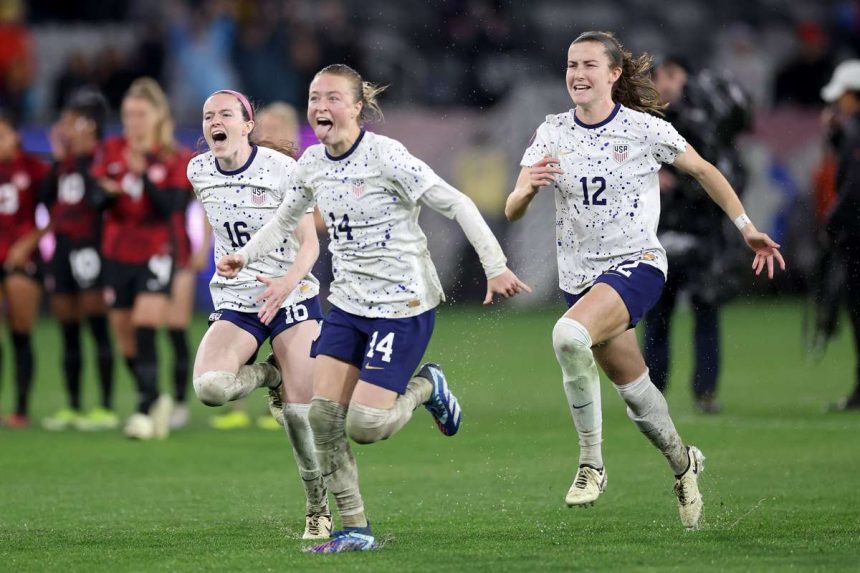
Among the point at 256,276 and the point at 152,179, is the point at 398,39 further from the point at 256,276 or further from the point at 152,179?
the point at 256,276

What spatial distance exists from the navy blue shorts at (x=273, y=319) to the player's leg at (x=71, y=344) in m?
5.36

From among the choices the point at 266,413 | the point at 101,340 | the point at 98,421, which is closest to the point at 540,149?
the point at 266,413

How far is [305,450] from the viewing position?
23.9 feet

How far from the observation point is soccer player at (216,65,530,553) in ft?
22.0

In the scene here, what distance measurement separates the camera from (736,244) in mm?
12922

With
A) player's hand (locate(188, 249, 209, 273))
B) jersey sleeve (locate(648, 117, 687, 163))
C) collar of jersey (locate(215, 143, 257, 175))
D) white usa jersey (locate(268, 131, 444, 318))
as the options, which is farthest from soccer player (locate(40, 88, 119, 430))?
jersey sleeve (locate(648, 117, 687, 163))

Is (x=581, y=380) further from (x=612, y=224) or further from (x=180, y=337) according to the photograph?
(x=180, y=337)

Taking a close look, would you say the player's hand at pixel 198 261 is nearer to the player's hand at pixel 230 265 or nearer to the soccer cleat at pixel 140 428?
the soccer cleat at pixel 140 428

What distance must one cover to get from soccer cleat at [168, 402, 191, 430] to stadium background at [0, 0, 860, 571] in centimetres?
18

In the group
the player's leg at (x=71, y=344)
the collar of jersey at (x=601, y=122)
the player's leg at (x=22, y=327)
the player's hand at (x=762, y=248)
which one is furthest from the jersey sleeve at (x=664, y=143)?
the player's leg at (x=22, y=327)

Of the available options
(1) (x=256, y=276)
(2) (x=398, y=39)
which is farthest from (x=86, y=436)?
(2) (x=398, y=39)

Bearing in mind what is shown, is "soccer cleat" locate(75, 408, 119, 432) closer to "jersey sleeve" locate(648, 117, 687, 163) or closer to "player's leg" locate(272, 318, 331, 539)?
"player's leg" locate(272, 318, 331, 539)

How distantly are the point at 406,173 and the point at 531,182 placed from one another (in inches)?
25.2

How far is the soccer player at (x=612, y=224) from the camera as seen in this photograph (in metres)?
7.22
